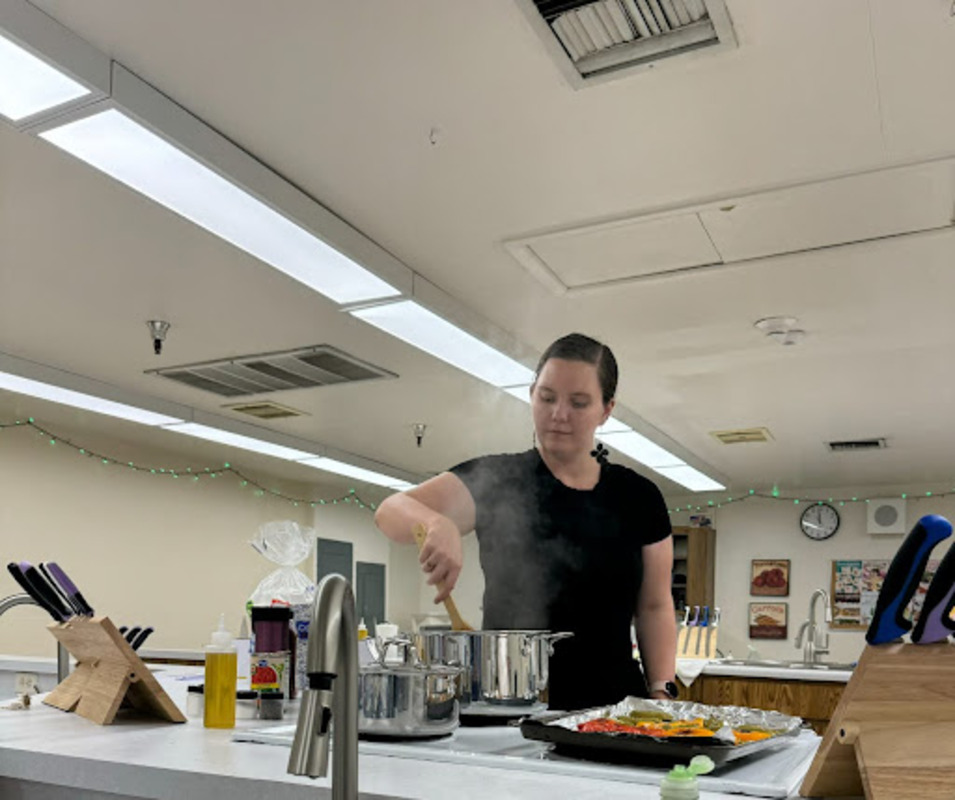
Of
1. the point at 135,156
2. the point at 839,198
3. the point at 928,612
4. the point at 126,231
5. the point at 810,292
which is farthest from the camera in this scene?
the point at 810,292

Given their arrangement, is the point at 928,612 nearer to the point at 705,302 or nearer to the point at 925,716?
the point at 925,716

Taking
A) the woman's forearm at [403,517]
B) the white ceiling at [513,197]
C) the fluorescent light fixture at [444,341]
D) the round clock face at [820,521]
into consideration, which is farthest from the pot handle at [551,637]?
the round clock face at [820,521]

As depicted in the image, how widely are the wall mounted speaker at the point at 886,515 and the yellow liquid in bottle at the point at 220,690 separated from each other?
675 centimetres

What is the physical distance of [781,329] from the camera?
156 inches

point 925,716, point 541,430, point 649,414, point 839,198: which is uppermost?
point 839,198

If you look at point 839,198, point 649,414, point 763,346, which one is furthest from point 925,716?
point 649,414

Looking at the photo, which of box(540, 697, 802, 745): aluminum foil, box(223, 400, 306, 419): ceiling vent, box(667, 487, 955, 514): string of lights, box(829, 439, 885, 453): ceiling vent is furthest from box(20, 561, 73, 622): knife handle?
box(667, 487, 955, 514): string of lights

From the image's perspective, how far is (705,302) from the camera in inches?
146

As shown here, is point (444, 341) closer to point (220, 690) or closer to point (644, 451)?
point (644, 451)

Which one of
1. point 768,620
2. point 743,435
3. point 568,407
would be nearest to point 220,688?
point 568,407

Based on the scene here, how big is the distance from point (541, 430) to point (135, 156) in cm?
145

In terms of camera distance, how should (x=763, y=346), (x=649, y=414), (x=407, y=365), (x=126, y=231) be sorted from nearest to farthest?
(x=126, y=231), (x=763, y=346), (x=407, y=365), (x=649, y=414)

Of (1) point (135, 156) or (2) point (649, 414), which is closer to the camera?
(1) point (135, 156)

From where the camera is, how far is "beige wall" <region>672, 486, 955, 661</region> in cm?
753
